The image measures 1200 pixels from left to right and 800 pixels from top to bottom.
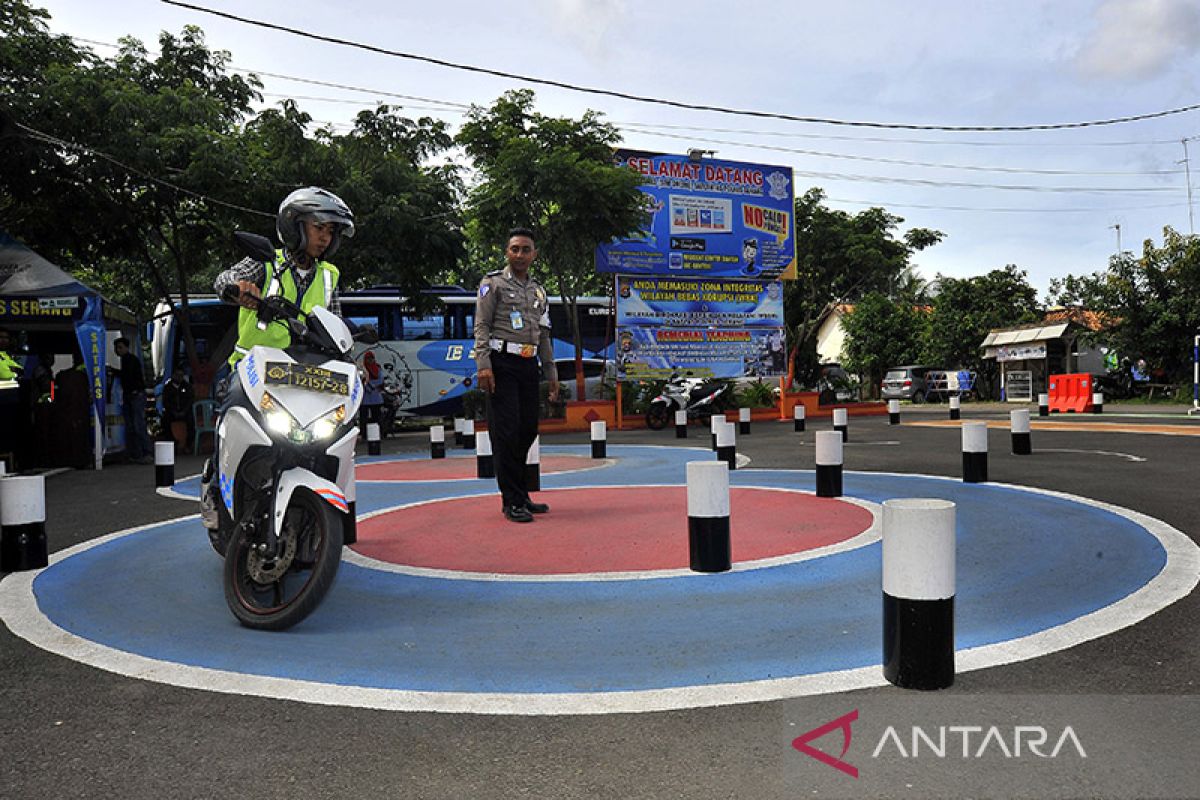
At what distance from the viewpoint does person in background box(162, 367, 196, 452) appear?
664 inches

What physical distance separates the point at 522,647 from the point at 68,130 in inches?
627

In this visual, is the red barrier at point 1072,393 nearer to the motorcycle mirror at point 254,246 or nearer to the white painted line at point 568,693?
the white painted line at point 568,693

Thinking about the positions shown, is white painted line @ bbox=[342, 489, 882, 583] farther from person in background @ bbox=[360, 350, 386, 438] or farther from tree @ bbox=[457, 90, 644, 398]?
tree @ bbox=[457, 90, 644, 398]

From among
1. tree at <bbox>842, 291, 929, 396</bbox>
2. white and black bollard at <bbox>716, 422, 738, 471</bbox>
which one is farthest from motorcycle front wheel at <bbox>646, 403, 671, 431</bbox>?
tree at <bbox>842, 291, 929, 396</bbox>

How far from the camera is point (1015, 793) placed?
91.2 inches

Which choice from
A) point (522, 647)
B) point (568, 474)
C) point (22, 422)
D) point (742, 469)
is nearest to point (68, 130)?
point (22, 422)

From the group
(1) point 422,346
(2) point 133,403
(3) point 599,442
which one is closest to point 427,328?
(1) point 422,346

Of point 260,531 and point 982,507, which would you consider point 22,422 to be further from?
point 982,507

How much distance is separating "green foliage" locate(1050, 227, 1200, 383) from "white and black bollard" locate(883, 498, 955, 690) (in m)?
34.3

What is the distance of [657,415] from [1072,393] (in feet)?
46.9

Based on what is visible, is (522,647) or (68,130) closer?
(522,647)

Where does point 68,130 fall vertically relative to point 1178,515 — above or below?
above

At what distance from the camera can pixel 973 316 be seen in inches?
1633

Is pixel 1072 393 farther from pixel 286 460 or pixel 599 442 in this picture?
pixel 286 460
